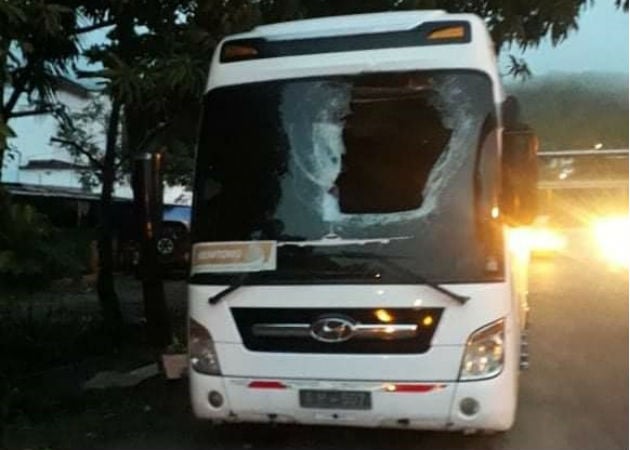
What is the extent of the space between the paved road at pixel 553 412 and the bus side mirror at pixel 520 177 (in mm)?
1889

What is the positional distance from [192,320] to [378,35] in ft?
7.61

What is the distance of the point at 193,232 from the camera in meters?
6.66

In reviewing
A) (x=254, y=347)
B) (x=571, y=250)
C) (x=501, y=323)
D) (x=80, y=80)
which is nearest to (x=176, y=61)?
(x=80, y=80)

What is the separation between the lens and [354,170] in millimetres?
6355

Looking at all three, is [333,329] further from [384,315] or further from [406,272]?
[406,272]

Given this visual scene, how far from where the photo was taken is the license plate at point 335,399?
20.0ft

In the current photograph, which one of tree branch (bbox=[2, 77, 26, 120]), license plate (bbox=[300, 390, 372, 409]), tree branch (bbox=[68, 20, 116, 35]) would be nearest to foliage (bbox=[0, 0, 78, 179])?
tree branch (bbox=[2, 77, 26, 120])

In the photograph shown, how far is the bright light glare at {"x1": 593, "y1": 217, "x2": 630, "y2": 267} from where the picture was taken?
38.6ft

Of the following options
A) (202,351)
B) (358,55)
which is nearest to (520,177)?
(358,55)

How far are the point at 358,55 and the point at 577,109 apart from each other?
3.91 m

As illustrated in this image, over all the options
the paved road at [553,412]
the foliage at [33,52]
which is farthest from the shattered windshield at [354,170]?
the paved road at [553,412]

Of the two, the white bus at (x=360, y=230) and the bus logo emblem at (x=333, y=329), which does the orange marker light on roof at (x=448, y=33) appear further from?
the bus logo emblem at (x=333, y=329)

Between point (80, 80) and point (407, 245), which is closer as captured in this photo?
point (407, 245)

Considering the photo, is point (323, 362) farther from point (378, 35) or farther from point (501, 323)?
point (378, 35)
